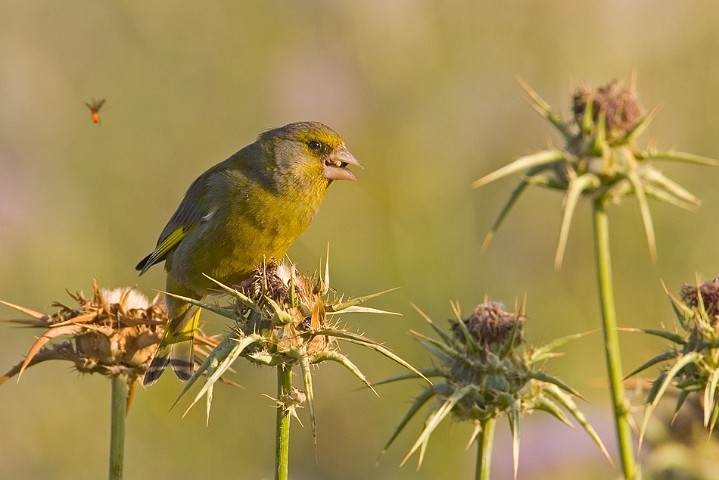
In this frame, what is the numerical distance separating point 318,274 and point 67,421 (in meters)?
5.98

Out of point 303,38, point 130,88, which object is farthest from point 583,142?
point 130,88

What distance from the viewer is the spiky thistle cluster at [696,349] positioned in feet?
14.1

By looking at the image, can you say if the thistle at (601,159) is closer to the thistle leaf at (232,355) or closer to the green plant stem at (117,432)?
the thistle leaf at (232,355)

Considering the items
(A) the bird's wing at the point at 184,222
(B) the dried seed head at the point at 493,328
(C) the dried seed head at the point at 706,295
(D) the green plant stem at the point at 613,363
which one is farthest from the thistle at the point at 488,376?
(A) the bird's wing at the point at 184,222

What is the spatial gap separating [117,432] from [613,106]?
261 cm

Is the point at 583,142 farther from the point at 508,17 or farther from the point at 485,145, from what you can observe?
the point at 508,17

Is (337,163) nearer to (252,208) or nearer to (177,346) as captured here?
(252,208)

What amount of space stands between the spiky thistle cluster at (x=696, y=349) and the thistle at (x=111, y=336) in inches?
87.8

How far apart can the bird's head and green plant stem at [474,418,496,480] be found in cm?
226

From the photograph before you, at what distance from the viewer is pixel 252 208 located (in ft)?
20.9

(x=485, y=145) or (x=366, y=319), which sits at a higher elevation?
(x=485, y=145)

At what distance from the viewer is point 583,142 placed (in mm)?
4867

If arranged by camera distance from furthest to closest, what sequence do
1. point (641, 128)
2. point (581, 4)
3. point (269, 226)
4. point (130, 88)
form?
point (130, 88) → point (581, 4) → point (269, 226) → point (641, 128)

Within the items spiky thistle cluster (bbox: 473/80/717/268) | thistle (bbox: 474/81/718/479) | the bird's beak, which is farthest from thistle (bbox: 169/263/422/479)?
the bird's beak
